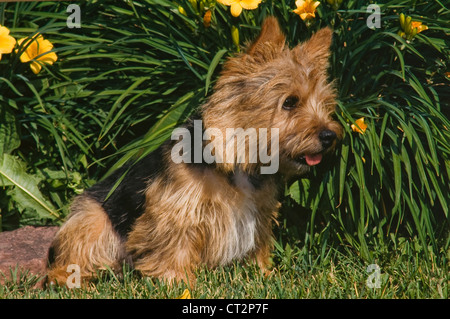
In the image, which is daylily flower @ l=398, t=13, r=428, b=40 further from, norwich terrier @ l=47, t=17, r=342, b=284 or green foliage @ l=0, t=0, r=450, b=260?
norwich terrier @ l=47, t=17, r=342, b=284

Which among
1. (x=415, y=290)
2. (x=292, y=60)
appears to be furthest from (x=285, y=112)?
(x=415, y=290)

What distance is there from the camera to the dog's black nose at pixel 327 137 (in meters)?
3.68

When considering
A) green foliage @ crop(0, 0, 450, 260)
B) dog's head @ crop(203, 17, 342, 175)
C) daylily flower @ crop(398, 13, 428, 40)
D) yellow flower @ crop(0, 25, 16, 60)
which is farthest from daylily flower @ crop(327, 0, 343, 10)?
yellow flower @ crop(0, 25, 16, 60)

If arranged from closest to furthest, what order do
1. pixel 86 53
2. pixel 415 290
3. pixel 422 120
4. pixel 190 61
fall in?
pixel 415 290 < pixel 422 120 < pixel 190 61 < pixel 86 53

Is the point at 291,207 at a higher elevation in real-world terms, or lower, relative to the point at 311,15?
lower

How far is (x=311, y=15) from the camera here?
422 centimetres

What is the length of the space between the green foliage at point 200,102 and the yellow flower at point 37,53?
7 centimetres

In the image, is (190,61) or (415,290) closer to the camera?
(415,290)

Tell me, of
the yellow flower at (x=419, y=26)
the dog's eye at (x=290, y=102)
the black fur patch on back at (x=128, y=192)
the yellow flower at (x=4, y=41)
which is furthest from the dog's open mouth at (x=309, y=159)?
the yellow flower at (x=4, y=41)

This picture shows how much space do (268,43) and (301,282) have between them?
1483mm

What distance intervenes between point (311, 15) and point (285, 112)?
0.84 m

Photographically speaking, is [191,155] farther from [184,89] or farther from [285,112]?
[184,89]

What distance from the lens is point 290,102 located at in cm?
380

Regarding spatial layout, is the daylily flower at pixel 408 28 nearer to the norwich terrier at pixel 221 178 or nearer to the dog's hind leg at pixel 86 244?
the norwich terrier at pixel 221 178
